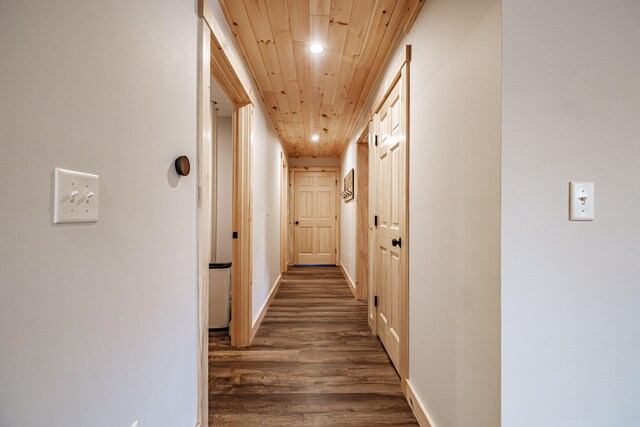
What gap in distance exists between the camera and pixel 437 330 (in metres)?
1.33

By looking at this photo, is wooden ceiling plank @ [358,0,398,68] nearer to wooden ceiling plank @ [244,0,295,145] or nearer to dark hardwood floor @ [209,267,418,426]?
wooden ceiling plank @ [244,0,295,145]

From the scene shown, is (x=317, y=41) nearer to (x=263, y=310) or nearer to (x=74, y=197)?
(x=74, y=197)

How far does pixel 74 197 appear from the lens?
2.06ft

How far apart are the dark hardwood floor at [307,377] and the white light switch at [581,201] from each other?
1.30 metres

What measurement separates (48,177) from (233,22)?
1597 millimetres

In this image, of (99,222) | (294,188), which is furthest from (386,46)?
(294,188)

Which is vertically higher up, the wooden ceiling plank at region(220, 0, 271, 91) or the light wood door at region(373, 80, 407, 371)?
the wooden ceiling plank at region(220, 0, 271, 91)

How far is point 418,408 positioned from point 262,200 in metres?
2.28

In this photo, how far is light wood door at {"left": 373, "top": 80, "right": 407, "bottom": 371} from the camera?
1.87 metres

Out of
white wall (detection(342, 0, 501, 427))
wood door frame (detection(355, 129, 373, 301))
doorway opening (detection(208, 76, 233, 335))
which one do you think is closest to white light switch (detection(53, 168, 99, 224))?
white wall (detection(342, 0, 501, 427))

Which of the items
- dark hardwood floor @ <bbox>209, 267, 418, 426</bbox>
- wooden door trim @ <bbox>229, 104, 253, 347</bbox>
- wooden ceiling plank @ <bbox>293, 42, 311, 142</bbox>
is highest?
wooden ceiling plank @ <bbox>293, 42, 311, 142</bbox>

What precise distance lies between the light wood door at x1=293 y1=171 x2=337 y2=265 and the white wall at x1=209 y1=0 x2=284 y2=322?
2.14 m

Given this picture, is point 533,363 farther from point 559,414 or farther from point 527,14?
point 527,14

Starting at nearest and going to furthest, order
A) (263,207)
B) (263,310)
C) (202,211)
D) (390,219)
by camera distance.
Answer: (202,211), (390,219), (263,310), (263,207)
